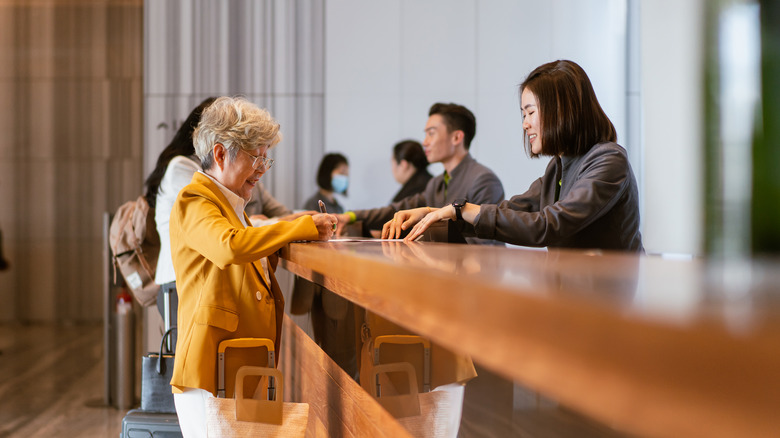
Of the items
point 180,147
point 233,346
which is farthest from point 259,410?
point 180,147

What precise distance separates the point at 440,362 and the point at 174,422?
1.70 meters

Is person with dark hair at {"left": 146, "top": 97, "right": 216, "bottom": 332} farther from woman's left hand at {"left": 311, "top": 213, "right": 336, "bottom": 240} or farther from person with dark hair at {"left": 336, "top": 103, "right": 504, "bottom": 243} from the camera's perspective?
woman's left hand at {"left": 311, "top": 213, "right": 336, "bottom": 240}

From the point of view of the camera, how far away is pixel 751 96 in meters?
7.88

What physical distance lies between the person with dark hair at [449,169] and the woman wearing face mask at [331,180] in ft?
6.63

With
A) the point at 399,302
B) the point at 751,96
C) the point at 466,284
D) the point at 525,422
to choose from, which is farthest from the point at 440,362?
the point at 751,96

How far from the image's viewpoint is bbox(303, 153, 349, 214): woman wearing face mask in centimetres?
586

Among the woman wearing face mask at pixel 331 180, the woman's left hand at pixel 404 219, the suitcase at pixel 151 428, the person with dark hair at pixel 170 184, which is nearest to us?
the woman's left hand at pixel 404 219

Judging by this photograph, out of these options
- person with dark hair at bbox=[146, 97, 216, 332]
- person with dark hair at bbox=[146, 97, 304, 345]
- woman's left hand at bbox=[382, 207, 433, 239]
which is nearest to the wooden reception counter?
woman's left hand at bbox=[382, 207, 433, 239]

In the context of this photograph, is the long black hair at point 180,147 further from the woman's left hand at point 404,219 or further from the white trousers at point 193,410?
the white trousers at point 193,410

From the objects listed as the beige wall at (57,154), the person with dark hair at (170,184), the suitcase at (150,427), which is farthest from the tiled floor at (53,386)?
the suitcase at (150,427)

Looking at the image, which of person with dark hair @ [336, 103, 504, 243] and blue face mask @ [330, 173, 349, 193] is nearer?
person with dark hair @ [336, 103, 504, 243]

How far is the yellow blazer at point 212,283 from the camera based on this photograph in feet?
5.91

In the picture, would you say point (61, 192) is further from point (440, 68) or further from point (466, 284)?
point (466, 284)

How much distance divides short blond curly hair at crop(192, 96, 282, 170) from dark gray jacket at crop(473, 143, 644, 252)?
2.35 feet
